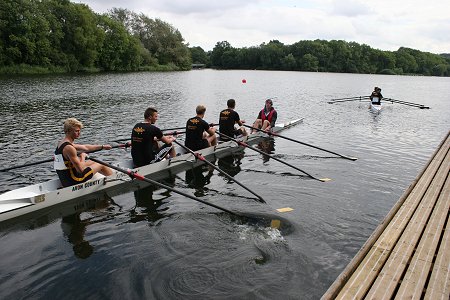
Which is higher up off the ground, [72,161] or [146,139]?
[146,139]

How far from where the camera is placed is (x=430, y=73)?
14488cm

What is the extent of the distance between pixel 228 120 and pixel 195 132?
2606 mm

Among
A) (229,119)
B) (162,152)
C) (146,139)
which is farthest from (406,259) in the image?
(229,119)

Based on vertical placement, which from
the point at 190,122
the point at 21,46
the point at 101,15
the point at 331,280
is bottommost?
the point at 331,280

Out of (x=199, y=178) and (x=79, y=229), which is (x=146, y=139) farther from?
(x=79, y=229)

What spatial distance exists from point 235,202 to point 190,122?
4378mm

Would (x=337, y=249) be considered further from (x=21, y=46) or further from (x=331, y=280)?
(x=21, y=46)

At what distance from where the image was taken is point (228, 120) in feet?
51.7

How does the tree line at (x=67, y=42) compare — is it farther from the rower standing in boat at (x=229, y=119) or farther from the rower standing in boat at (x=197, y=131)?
the rower standing in boat at (x=197, y=131)

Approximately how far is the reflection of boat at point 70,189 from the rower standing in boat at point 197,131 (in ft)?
1.04

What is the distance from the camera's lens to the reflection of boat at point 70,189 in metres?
8.73

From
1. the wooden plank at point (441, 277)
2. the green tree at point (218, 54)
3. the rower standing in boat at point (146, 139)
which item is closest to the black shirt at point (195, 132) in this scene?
the rower standing in boat at point (146, 139)

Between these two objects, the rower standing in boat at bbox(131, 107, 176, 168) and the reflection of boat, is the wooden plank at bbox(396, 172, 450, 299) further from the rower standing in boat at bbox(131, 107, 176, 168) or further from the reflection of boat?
the reflection of boat

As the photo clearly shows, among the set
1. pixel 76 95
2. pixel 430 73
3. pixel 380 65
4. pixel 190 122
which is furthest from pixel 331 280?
pixel 430 73
